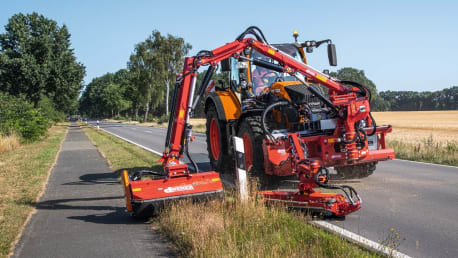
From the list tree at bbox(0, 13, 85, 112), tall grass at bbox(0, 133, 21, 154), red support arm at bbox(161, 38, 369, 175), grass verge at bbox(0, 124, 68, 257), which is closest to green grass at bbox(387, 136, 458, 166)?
red support arm at bbox(161, 38, 369, 175)

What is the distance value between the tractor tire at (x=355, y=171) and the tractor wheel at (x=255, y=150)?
1588 mm

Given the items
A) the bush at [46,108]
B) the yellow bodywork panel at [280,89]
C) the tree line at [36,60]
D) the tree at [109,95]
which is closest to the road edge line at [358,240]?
the yellow bodywork panel at [280,89]

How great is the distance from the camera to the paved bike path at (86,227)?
14.6ft

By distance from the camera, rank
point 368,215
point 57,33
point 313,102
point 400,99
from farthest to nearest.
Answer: point 400,99, point 57,33, point 313,102, point 368,215

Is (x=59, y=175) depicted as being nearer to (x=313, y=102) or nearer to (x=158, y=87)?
(x=313, y=102)

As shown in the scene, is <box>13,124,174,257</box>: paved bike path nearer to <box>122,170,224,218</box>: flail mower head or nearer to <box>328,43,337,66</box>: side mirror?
<box>122,170,224,218</box>: flail mower head

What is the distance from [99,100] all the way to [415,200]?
114 meters

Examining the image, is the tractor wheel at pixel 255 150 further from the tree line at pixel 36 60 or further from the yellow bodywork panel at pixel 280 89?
the tree line at pixel 36 60

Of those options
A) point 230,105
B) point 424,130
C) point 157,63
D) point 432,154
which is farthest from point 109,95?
point 230,105

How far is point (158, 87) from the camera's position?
57.8 metres

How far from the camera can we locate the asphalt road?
437 cm

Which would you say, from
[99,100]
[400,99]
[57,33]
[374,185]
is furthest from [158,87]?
[400,99]

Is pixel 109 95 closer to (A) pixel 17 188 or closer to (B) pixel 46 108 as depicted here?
(B) pixel 46 108

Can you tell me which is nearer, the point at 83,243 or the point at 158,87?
the point at 83,243
